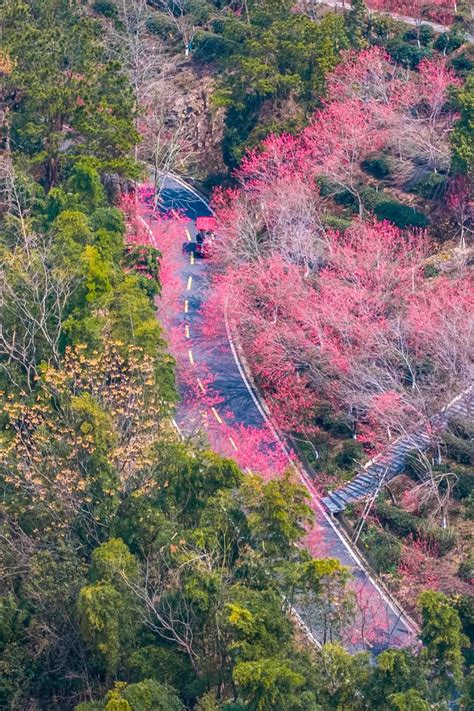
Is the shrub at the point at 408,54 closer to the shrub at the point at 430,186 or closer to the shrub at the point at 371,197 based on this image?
the shrub at the point at 430,186

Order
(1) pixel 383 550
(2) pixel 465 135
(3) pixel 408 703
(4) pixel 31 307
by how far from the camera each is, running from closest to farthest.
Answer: (3) pixel 408 703 → (1) pixel 383 550 → (4) pixel 31 307 → (2) pixel 465 135

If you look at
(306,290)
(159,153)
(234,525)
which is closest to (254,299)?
(306,290)

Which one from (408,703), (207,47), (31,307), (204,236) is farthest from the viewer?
(207,47)

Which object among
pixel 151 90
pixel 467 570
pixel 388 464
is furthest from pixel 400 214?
pixel 467 570

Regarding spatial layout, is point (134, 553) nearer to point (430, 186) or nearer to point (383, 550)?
point (383, 550)

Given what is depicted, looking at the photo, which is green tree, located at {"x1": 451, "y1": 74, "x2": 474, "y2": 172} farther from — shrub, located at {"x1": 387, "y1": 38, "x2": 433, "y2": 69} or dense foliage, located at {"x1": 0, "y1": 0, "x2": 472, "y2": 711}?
dense foliage, located at {"x1": 0, "y1": 0, "x2": 472, "y2": 711}

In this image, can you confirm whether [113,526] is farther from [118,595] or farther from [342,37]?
[342,37]

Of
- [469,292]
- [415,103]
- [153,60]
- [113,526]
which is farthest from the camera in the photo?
[153,60]
